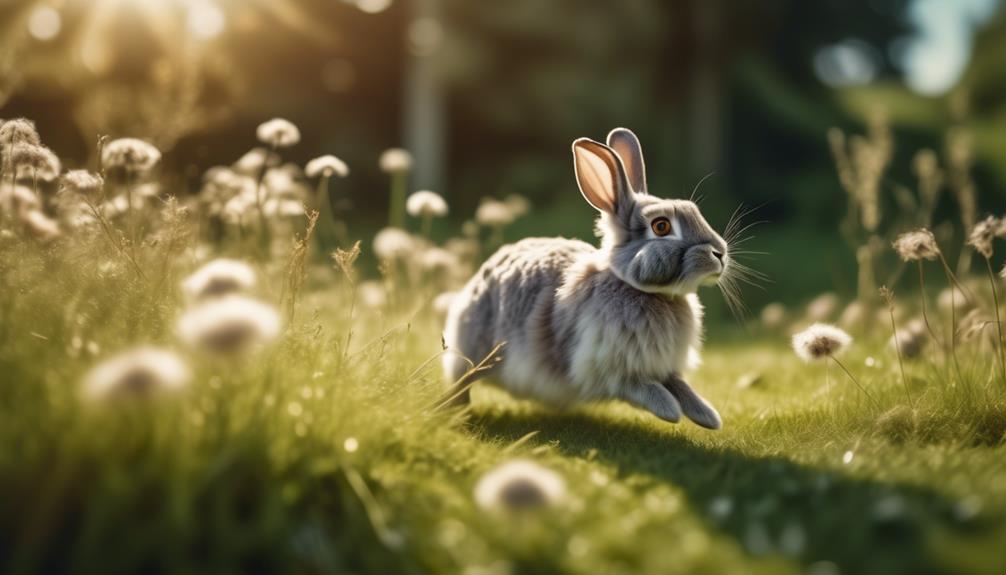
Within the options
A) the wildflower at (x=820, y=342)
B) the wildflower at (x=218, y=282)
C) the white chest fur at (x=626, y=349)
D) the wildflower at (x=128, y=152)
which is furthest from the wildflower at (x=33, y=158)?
the wildflower at (x=820, y=342)

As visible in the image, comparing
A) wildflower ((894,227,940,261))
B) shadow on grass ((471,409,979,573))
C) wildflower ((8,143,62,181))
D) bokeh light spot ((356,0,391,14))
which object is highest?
bokeh light spot ((356,0,391,14))

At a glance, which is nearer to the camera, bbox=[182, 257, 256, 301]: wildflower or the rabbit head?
bbox=[182, 257, 256, 301]: wildflower

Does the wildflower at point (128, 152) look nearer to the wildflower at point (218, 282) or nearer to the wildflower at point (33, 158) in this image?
the wildflower at point (33, 158)

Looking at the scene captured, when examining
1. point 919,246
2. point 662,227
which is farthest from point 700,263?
point 919,246

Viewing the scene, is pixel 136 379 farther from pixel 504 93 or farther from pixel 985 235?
pixel 504 93

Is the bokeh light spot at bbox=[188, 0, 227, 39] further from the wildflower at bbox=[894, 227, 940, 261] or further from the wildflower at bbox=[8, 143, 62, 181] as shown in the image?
the wildflower at bbox=[894, 227, 940, 261]

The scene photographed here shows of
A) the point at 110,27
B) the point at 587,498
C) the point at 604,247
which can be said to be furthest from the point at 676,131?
the point at 587,498

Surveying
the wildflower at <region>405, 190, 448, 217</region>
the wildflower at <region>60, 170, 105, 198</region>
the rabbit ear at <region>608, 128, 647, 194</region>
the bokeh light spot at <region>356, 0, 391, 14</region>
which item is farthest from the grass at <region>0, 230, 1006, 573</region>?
the bokeh light spot at <region>356, 0, 391, 14</region>
